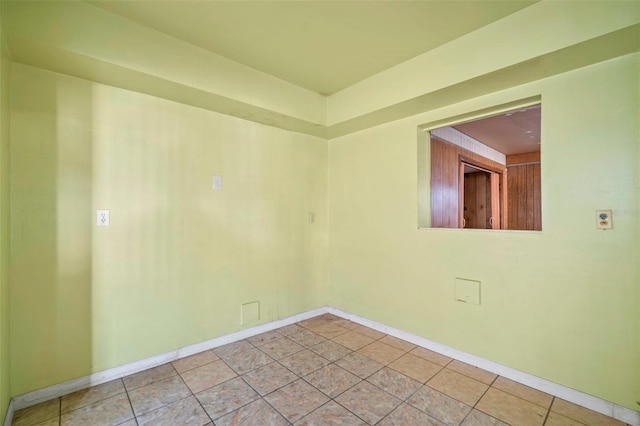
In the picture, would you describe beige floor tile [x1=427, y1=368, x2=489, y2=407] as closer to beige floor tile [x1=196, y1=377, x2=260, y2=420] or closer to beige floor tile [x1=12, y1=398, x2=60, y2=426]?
beige floor tile [x1=196, y1=377, x2=260, y2=420]

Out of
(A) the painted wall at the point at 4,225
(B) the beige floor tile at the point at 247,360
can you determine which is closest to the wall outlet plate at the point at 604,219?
(B) the beige floor tile at the point at 247,360

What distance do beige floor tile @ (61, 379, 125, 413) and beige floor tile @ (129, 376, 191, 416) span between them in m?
0.15

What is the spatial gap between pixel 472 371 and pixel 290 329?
1.80 meters

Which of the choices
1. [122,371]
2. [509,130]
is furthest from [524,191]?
[122,371]

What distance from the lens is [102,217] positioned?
88.9 inches

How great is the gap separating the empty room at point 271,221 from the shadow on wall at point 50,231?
12mm

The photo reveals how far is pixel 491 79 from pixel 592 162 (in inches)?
34.9

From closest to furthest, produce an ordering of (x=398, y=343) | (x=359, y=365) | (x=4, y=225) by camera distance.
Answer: (x=4, y=225)
(x=359, y=365)
(x=398, y=343)

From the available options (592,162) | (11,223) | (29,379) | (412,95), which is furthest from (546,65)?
(29,379)

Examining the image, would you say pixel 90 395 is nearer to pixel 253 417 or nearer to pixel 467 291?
pixel 253 417

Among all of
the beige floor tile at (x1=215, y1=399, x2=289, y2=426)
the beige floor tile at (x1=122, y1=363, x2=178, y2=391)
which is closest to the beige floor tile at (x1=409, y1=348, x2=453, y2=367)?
the beige floor tile at (x1=215, y1=399, x2=289, y2=426)

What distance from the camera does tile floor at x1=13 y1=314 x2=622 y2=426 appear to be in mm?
1830

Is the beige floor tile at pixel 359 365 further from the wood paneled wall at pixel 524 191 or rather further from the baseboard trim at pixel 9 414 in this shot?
the wood paneled wall at pixel 524 191

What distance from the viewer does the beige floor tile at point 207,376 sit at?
2.19m
